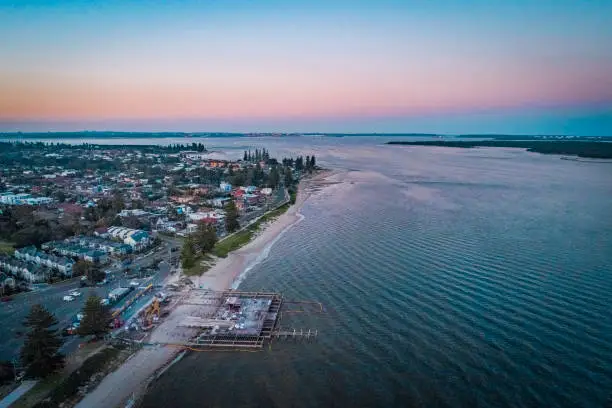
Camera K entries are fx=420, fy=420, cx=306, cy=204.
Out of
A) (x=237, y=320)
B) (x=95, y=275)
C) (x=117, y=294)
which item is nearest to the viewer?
(x=237, y=320)

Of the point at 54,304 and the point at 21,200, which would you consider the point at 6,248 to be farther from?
the point at 21,200

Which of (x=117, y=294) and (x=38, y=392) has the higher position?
(x=117, y=294)

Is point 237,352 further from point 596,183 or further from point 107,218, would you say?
point 596,183

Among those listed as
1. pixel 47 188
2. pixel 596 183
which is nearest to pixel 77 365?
pixel 47 188

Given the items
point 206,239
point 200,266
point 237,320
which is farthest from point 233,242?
point 237,320

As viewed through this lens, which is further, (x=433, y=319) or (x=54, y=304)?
(x=54, y=304)

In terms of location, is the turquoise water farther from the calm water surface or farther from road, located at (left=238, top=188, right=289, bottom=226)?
road, located at (left=238, top=188, right=289, bottom=226)

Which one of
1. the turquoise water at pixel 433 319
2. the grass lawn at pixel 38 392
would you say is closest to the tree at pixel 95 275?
the turquoise water at pixel 433 319
